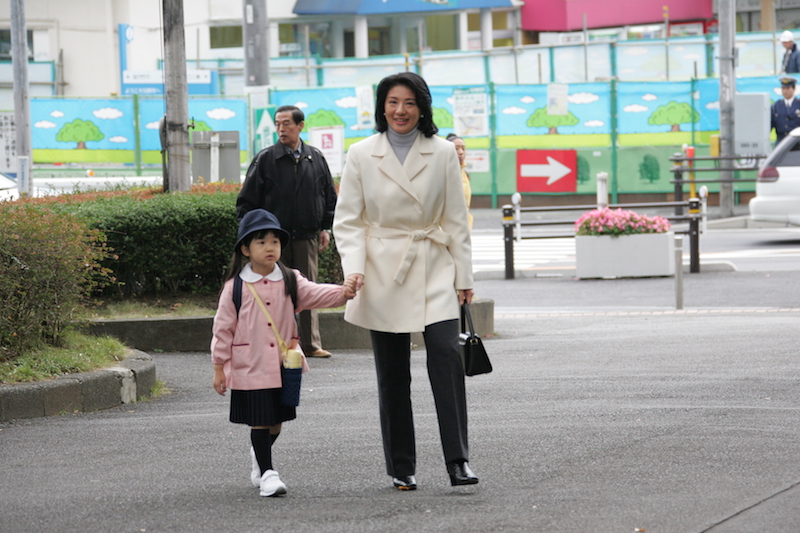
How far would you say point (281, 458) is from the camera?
5680 millimetres

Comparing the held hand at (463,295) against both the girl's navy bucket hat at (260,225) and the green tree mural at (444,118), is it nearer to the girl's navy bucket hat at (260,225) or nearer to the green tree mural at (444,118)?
the girl's navy bucket hat at (260,225)

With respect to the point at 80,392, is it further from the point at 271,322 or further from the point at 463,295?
the point at 463,295

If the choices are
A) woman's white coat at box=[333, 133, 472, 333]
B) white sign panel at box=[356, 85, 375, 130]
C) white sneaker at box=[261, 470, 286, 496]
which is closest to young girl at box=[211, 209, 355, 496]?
white sneaker at box=[261, 470, 286, 496]

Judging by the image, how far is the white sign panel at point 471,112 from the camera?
2695cm

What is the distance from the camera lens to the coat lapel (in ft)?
16.3

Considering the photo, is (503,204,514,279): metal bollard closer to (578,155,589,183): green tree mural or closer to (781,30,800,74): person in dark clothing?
(578,155,589,183): green tree mural

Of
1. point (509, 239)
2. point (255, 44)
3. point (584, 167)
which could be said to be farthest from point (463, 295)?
point (584, 167)

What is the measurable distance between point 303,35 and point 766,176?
27.9m

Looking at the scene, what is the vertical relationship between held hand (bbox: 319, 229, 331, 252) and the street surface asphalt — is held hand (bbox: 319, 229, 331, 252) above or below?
above

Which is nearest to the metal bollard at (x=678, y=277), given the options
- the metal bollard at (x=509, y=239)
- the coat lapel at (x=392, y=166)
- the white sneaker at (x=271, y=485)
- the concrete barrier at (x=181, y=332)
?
the metal bollard at (x=509, y=239)

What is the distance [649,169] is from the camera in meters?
26.6

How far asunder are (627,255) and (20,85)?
12.0m

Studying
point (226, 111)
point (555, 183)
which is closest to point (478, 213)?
point (555, 183)

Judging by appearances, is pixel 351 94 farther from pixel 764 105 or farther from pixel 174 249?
pixel 174 249
